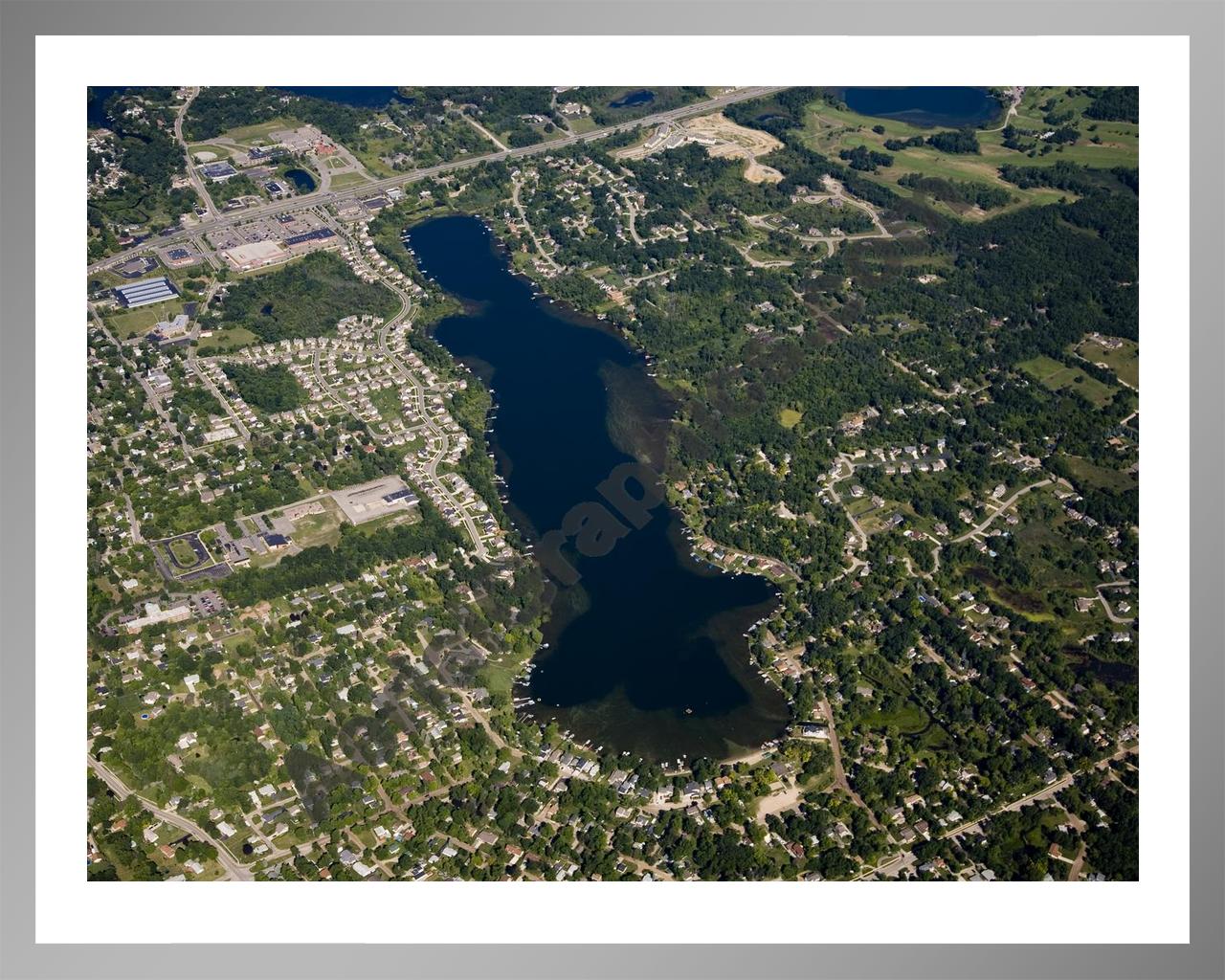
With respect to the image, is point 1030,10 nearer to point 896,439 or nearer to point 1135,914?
point 1135,914

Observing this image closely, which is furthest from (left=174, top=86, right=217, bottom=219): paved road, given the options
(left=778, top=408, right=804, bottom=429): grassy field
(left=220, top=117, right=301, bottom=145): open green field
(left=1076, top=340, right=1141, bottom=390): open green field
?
(left=1076, top=340, right=1141, bottom=390): open green field

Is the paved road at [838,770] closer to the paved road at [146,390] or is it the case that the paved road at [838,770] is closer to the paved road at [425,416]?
the paved road at [425,416]

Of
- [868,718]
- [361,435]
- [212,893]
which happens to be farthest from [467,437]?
[212,893]

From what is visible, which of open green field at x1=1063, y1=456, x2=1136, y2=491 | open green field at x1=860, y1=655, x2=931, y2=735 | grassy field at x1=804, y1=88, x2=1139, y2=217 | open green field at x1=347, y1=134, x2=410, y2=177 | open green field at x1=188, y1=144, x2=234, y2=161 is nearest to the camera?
open green field at x1=860, y1=655, x2=931, y2=735

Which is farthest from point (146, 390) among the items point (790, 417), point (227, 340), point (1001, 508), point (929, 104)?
point (929, 104)

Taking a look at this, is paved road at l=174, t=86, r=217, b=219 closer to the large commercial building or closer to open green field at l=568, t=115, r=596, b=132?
the large commercial building

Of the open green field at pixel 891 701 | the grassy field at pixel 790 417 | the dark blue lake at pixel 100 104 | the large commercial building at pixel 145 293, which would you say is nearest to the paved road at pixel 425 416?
the large commercial building at pixel 145 293

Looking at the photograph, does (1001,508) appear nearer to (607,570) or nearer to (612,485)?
(612,485)
